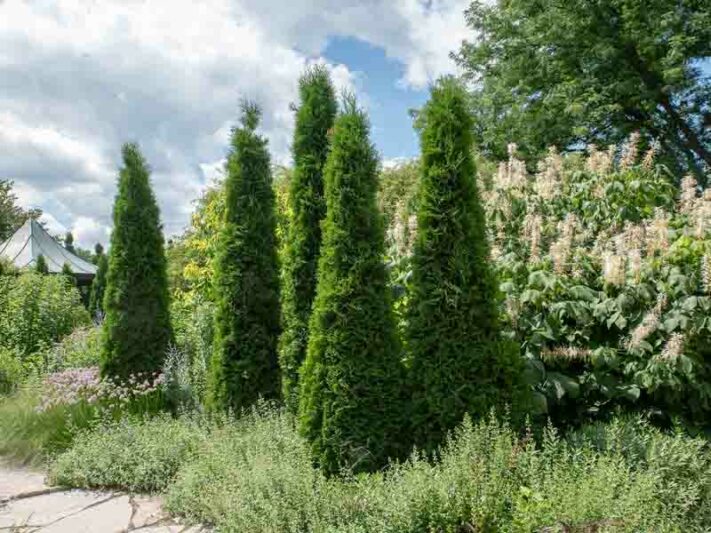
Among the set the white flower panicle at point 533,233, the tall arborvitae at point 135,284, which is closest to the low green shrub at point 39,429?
the tall arborvitae at point 135,284

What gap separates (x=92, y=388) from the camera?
638cm

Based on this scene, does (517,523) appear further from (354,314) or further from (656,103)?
(656,103)

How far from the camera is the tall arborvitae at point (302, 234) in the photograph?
5.32m

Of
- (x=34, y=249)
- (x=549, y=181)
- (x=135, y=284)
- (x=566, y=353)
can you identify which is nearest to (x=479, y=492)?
(x=566, y=353)

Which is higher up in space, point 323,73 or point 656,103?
point 656,103

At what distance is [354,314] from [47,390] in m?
3.97

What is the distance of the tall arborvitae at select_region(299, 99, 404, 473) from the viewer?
13.9 feet

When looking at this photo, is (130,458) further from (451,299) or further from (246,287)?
(451,299)

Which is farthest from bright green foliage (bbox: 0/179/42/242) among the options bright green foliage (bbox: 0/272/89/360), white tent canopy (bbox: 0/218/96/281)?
bright green foliage (bbox: 0/272/89/360)

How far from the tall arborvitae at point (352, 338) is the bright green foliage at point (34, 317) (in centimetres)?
726

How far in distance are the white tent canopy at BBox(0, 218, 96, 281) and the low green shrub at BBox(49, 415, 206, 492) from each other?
1998 centimetres

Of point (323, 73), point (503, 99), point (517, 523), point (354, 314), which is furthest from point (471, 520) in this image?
point (503, 99)

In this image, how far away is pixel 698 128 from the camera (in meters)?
15.4

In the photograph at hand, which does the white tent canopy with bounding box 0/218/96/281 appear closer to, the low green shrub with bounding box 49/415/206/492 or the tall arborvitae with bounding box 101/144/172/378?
the tall arborvitae with bounding box 101/144/172/378
